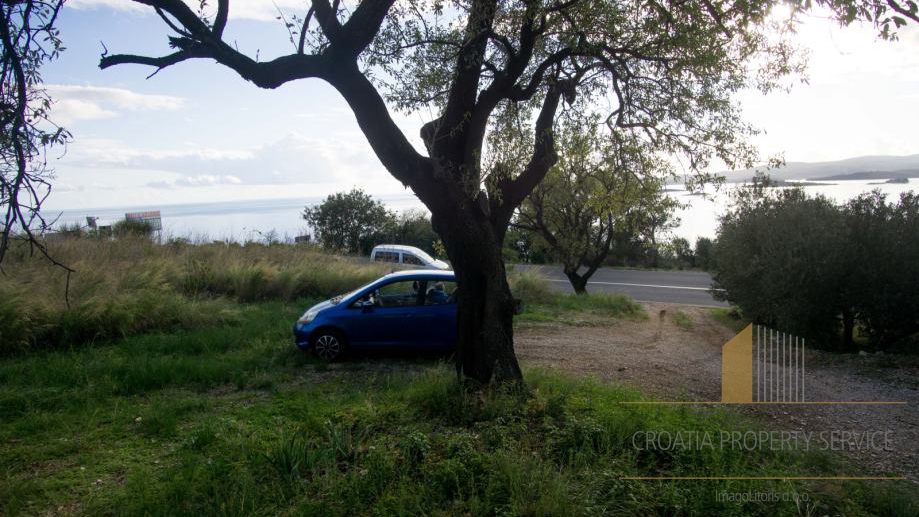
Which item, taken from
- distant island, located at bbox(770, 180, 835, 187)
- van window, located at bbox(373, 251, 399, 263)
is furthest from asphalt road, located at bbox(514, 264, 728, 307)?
van window, located at bbox(373, 251, 399, 263)

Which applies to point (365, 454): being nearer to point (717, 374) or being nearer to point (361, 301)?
point (361, 301)

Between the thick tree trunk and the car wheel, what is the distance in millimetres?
3208

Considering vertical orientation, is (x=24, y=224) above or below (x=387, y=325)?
above

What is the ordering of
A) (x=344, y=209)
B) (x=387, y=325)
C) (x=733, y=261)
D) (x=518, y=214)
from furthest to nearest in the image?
(x=344, y=209)
(x=518, y=214)
(x=733, y=261)
(x=387, y=325)

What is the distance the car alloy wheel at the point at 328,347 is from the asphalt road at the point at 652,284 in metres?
12.0

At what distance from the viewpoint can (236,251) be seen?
17.4m

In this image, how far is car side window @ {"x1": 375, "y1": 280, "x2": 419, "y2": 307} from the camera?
9.23 meters

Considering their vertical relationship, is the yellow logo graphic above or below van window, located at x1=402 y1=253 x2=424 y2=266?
below

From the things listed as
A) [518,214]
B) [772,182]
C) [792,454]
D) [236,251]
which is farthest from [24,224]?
[772,182]

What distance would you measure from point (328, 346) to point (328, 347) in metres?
0.02

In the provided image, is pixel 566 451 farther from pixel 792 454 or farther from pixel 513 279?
pixel 513 279

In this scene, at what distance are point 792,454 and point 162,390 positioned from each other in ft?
23.0

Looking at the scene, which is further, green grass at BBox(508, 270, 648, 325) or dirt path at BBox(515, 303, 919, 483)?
green grass at BBox(508, 270, 648, 325)

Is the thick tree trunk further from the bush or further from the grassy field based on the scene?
the bush
